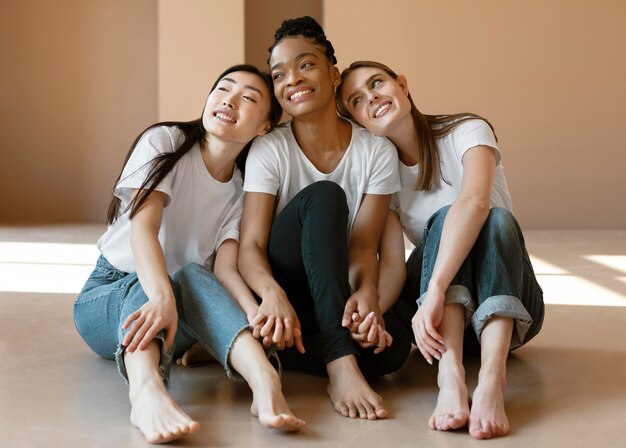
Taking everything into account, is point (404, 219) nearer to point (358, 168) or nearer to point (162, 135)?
point (358, 168)

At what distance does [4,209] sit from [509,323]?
220 inches

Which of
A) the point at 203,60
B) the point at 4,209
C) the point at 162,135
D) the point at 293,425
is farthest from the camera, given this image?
the point at 4,209

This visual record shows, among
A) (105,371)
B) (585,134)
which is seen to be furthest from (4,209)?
(105,371)

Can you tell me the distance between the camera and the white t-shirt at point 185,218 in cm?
238

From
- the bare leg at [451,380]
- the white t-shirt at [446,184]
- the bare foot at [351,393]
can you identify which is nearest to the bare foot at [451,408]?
the bare leg at [451,380]

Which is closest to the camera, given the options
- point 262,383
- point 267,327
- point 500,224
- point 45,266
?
point 262,383

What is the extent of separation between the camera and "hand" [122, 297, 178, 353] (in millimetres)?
2014

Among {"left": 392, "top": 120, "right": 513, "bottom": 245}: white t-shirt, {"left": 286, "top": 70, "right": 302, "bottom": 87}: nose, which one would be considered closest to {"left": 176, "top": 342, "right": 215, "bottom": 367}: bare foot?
{"left": 392, "top": 120, "right": 513, "bottom": 245}: white t-shirt

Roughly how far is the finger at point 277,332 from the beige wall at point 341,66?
458cm

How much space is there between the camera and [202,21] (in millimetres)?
6453

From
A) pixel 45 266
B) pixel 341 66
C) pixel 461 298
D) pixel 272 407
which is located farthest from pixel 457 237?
pixel 341 66

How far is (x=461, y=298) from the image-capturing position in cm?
215

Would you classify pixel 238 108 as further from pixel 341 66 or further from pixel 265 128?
pixel 341 66

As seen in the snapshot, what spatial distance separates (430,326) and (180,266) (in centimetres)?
73
